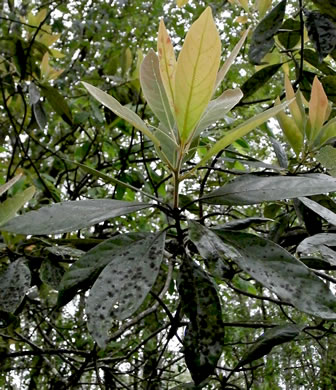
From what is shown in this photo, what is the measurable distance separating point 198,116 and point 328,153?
9.1 inches

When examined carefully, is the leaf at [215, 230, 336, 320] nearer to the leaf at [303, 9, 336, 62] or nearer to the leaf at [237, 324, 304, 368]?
A: the leaf at [237, 324, 304, 368]

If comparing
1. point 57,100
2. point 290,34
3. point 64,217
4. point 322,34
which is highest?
point 57,100

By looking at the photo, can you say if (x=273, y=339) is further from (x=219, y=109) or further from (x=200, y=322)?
(x=219, y=109)

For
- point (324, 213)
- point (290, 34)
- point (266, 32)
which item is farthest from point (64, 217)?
point (290, 34)

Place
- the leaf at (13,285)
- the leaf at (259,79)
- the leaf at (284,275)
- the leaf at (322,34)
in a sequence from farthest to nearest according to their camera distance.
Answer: the leaf at (259,79) → the leaf at (322,34) → the leaf at (13,285) → the leaf at (284,275)

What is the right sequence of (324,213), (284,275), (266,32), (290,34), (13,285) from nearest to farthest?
1. (284,275)
2. (324,213)
3. (13,285)
4. (266,32)
5. (290,34)

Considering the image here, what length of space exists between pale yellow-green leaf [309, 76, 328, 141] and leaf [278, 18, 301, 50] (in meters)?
0.34

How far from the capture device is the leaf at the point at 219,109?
1.83 ft

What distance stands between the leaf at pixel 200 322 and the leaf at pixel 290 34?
61 centimetres

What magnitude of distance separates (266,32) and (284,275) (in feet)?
1.67

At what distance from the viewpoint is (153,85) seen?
546mm

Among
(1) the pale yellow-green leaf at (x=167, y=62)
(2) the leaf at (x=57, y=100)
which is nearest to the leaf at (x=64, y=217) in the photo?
(1) the pale yellow-green leaf at (x=167, y=62)

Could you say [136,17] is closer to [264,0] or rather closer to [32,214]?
[264,0]

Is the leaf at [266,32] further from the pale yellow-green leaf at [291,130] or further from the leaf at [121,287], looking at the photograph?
the leaf at [121,287]
